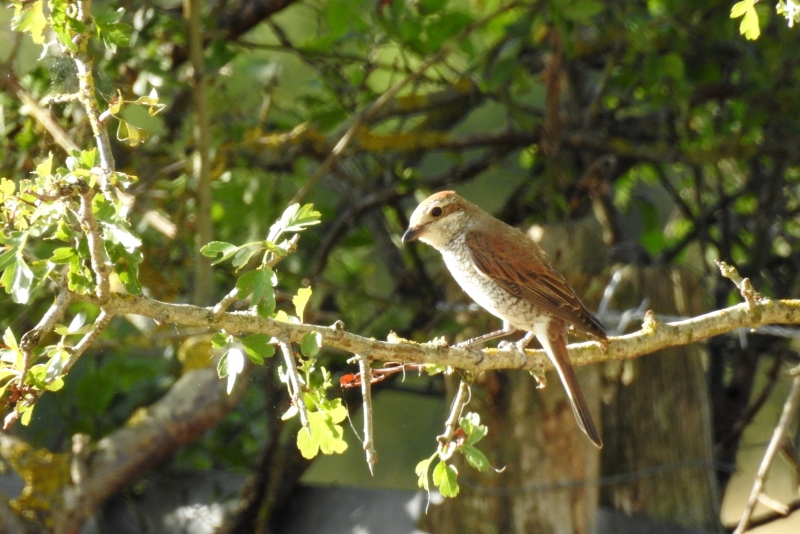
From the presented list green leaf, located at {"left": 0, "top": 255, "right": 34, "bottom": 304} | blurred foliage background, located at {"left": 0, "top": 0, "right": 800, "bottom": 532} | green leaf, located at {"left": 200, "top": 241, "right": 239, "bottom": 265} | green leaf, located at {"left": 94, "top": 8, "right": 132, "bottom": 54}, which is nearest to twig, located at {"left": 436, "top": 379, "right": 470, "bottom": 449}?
green leaf, located at {"left": 200, "top": 241, "right": 239, "bottom": 265}

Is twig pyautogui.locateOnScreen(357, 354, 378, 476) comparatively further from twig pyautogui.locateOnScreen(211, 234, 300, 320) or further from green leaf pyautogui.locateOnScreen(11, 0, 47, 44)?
green leaf pyautogui.locateOnScreen(11, 0, 47, 44)

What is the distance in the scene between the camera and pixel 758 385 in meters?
7.14

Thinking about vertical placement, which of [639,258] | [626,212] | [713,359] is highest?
[626,212]

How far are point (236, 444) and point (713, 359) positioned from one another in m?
2.82

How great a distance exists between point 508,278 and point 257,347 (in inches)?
75.7

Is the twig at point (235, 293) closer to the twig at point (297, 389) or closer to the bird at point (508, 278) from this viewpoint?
→ the twig at point (297, 389)

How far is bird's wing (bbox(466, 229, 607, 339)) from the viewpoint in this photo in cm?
332

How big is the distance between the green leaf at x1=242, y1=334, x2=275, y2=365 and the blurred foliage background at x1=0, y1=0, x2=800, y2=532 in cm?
212

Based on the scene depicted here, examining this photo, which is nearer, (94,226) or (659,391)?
(94,226)

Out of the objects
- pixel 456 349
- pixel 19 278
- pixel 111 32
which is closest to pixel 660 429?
pixel 456 349

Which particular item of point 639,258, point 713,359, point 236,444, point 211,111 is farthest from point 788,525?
point 211,111

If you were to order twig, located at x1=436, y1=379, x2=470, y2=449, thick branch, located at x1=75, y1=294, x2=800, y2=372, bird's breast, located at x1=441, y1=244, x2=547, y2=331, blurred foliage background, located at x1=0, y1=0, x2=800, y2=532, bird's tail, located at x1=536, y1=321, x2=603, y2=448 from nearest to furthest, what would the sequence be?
thick branch, located at x1=75, y1=294, x2=800, y2=372 < twig, located at x1=436, y1=379, x2=470, y2=449 < bird's tail, located at x1=536, y1=321, x2=603, y2=448 < bird's breast, located at x1=441, y1=244, x2=547, y2=331 < blurred foliage background, located at x1=0, y1=0, x2=800, y2=532

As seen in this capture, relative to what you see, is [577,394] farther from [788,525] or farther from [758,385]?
[758,385]

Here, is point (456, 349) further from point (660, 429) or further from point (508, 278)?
point (660, 429)
